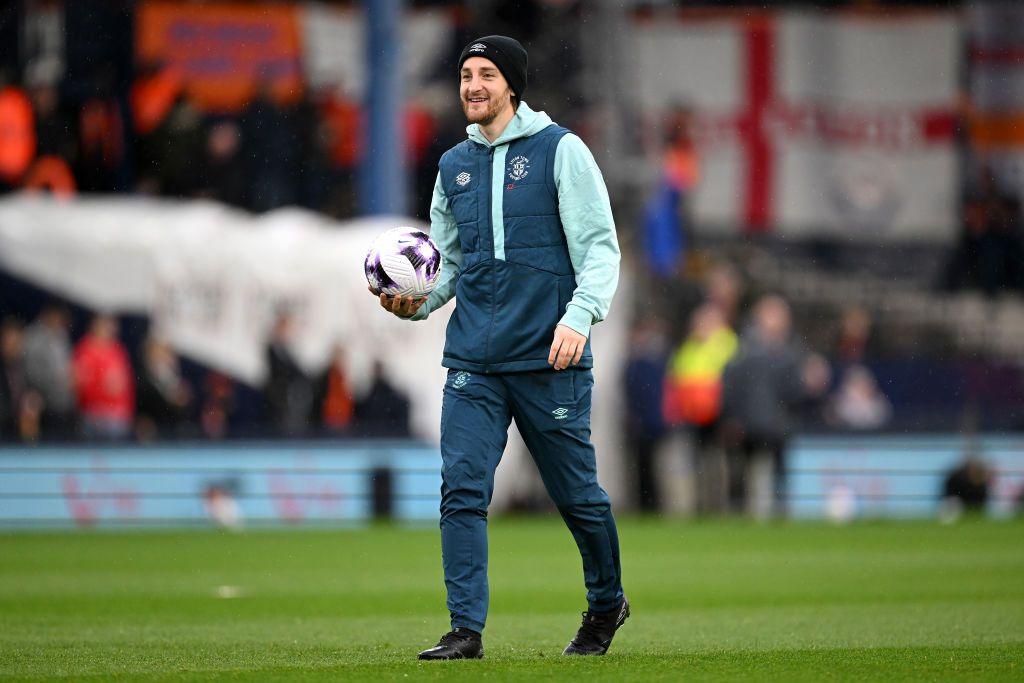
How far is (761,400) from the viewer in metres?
18.8

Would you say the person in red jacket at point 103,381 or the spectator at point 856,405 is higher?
the person in red jacket at point 103,381

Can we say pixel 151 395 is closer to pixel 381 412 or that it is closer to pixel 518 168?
pixel 381 412

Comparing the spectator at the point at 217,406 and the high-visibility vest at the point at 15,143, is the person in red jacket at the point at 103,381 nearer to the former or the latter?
the spectator at the point at 217,406

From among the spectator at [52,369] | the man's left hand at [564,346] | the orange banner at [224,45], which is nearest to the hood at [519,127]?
the man's left hand at [564,346]

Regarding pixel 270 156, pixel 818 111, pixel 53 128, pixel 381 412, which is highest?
pixel 53 128

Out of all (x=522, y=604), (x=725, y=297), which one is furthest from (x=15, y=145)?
(x=522, y=604)

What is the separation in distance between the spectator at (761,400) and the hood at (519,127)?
12.0 metres

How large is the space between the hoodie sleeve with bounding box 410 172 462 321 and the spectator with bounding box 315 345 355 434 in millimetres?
11049

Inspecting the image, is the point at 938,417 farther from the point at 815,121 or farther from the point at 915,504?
the point at 815,121

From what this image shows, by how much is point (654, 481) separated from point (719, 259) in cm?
656

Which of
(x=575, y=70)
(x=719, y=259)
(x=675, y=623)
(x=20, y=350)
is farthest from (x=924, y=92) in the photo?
(x=675, y=623)

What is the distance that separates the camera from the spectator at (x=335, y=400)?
18428 mm

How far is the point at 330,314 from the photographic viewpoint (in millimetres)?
18203

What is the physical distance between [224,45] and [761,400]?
30.9 ft
